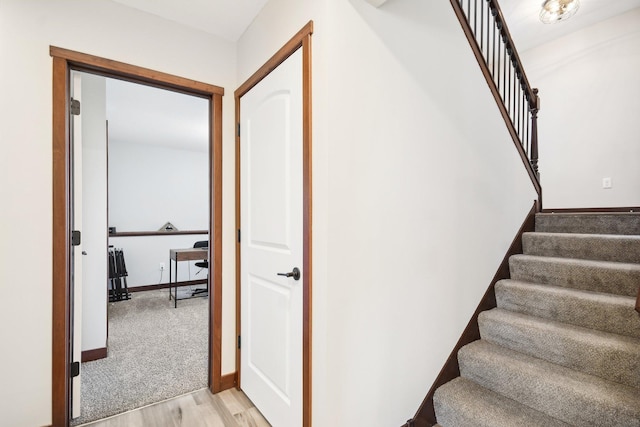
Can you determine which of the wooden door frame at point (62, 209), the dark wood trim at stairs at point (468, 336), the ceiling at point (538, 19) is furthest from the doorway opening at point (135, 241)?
the ceiling at point (538, 19)

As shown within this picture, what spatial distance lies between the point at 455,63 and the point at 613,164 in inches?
97.8

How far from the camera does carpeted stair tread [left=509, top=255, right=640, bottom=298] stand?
180cm

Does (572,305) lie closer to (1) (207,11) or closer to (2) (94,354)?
(1) (207,11)

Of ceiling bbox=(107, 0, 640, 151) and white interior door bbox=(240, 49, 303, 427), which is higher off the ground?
ceiling bbox=(107, 0, 640, 151)

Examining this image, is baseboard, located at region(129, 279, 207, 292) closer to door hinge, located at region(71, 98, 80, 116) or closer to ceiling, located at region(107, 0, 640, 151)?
ceiling, located at region(107, 0, 640, 151)

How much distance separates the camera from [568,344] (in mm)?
1623

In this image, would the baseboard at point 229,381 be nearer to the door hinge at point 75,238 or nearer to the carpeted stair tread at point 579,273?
the door hinge at point 75,238

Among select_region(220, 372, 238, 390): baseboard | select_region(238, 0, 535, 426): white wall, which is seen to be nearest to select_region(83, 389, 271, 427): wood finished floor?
select_region(220, 372, 238, 390): baseboard

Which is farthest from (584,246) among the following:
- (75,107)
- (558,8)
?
(75,107)

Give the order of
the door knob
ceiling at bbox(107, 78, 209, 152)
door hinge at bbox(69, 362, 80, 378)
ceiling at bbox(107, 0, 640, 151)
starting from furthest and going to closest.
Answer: ceiling at bbox(107, 78, 209, 152), ceiling at bbox(107, 0, 640, 151), door hinge at bbox(69, 362, 80, 378), the door knob

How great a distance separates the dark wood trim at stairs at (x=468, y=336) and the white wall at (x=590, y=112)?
1.35 meters

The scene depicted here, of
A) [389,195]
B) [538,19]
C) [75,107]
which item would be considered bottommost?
[389,195]

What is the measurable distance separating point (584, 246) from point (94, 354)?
155 inches

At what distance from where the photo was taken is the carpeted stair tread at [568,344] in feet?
4.80
